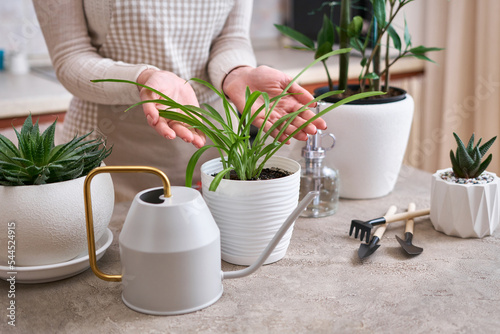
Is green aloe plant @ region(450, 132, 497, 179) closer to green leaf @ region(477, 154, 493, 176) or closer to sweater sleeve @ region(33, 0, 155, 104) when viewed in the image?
green leaf @ region(477, 154, 493, 176)

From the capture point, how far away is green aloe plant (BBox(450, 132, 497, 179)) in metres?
0.90

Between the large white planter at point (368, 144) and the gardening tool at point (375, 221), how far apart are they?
0.47 feet

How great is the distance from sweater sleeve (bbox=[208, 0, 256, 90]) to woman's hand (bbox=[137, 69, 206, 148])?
21 centimetres

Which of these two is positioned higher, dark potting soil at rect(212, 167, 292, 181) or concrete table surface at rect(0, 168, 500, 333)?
dark potting soil at rect(212, 167, 292, 181)

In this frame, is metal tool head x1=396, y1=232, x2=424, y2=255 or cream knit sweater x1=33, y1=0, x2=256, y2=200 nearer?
metal tool head x1=396, y1=232, x2=424, y2=255

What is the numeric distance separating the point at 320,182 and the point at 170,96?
33 centimetres

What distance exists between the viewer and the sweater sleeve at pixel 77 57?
44.2 inches

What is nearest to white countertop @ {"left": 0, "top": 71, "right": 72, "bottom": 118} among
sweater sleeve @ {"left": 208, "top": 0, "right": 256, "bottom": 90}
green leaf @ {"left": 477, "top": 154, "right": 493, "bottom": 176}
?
sweater sleeve @ {"left": 208, "top": 0, "right": 256, "bottom": 90}

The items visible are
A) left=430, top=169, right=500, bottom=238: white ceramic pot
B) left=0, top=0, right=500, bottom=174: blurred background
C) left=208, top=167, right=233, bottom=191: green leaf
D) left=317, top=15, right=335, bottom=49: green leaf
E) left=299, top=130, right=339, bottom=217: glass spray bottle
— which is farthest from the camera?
left=0, top=0, right=500, bottom=174: blurred background

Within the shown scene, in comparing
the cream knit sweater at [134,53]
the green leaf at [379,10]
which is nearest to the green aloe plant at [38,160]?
the cream knit sweater at [134,53]

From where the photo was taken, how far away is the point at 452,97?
2324 millimetres

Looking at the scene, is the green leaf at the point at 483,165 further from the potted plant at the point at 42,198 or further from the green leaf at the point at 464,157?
the potted plant at the point at 42,198

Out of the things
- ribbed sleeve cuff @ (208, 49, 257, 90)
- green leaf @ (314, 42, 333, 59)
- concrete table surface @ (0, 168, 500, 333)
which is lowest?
concrete table surface @ (0, 168, 500, 333)

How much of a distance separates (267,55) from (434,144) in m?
0.91
